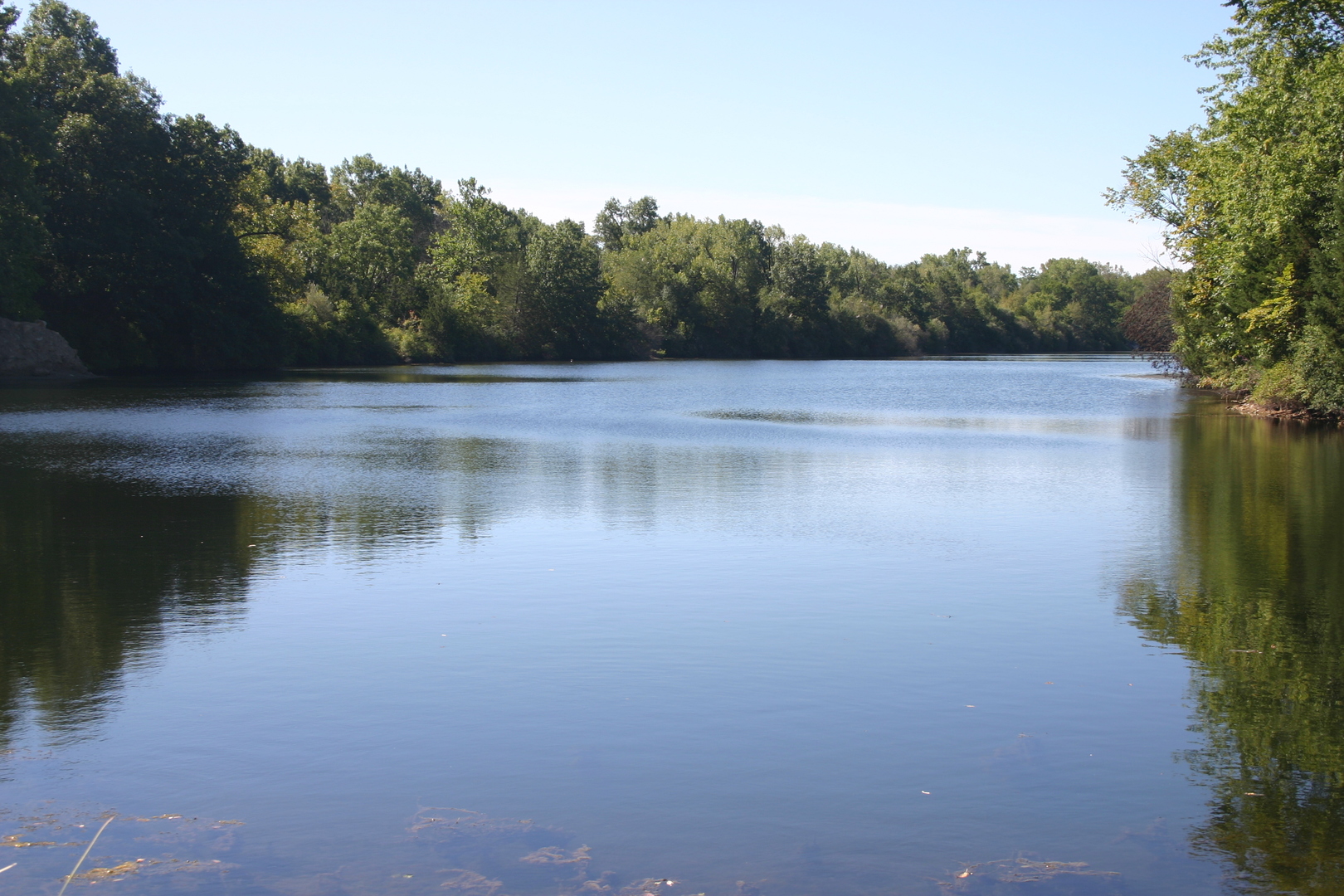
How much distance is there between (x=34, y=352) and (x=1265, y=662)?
2331 inches

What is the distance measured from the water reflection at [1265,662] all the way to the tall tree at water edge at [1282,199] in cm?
1274

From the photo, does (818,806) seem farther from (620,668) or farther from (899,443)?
(899,443)

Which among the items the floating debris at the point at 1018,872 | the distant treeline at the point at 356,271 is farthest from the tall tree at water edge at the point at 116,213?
the floating debris at the point at 1018,872

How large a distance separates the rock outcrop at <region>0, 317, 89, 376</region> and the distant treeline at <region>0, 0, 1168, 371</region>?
80 centimetres

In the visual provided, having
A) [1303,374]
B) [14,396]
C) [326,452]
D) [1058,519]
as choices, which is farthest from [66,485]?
[1303,374]

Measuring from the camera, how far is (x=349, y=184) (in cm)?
13588

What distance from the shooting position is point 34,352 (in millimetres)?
56031

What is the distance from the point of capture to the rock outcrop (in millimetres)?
54938

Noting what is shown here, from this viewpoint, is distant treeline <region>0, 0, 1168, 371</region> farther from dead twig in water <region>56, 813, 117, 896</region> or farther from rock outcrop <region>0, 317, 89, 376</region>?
dead twig in water <region>56, 813, 117, 896</region>

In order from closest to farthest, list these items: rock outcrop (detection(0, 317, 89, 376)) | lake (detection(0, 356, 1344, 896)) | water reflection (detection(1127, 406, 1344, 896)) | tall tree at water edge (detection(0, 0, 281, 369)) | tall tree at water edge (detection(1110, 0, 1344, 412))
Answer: lake (detection(0, 356, 1344, 896)) → water reflection (detection(1127, 406, 1344, 896)) → tall tree at water edge (detection(1110, 0, 1344, 412)) → rock outcrop (detection(0, 317, 89, 376)) → tall tree at water edge (detection(0, 0, 281, 369))

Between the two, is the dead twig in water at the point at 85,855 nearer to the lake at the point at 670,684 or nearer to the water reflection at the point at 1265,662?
the lake at the point at 670,684

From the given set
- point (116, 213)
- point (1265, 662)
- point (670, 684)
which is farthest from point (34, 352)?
point (1265, 662)

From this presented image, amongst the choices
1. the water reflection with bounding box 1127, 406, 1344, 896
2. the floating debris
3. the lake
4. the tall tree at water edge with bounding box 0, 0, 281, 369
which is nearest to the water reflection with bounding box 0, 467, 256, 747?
the lake

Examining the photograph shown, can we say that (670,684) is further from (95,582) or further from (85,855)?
(95,582)
